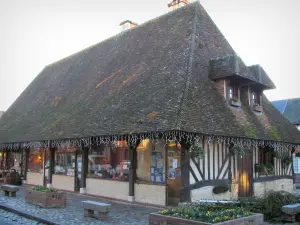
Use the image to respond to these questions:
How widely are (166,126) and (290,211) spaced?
3939 millimetres

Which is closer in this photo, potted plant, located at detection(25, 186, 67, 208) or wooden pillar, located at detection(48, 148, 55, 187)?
potted plant, located at detection(25, 186, 67, 208)

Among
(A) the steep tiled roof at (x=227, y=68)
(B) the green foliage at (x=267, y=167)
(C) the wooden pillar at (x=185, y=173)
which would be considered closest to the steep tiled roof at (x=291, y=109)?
(B) the green foliage at (x=267, y=167)

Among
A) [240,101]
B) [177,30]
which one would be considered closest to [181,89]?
[240,101]

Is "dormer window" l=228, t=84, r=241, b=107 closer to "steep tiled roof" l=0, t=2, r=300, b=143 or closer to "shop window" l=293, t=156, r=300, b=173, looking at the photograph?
"steep tiled roof" l=0, t=2, r=300, b=143

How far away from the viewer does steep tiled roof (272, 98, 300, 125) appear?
2935 cm

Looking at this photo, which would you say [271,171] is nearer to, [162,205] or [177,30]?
[162,205]

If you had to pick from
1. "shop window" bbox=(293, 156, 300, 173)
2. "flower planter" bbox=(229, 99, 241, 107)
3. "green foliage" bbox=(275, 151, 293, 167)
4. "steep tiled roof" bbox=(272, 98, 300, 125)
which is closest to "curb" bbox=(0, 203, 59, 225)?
"flower planter" bbox=(229, 99, 241, 107)

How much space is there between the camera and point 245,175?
44.3 ft

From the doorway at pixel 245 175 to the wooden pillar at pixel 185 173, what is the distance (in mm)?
3240

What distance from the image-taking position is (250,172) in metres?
13.7

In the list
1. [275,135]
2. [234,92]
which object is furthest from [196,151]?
[275,135]

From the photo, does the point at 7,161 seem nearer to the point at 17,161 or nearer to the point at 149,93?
the point at 17,161

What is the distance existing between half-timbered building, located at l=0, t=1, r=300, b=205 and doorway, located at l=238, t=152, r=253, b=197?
0.21 feet

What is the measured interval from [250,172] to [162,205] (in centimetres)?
453
